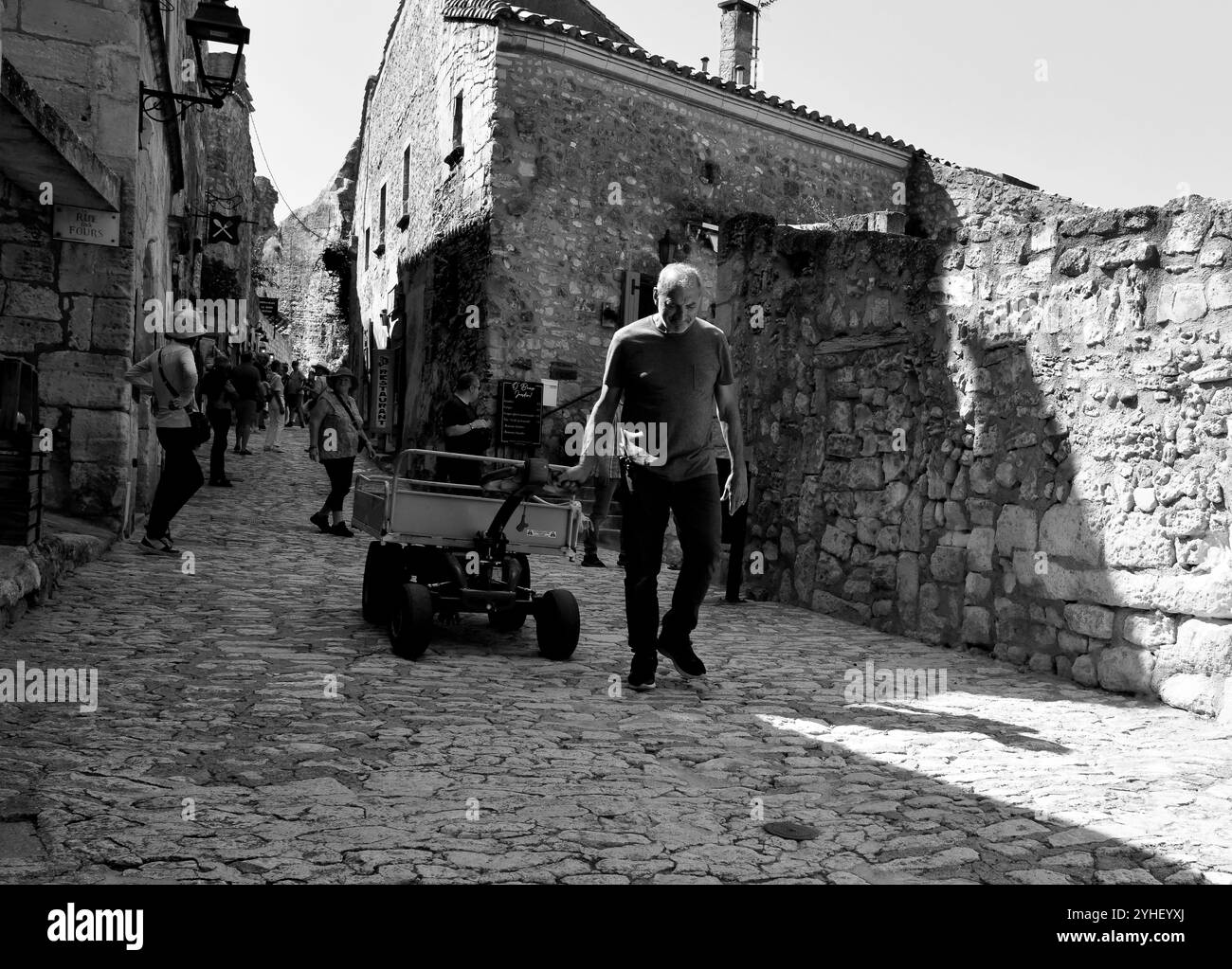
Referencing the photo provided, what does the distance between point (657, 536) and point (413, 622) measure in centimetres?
124

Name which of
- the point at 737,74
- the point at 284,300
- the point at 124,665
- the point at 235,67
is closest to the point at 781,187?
the point at 737,74

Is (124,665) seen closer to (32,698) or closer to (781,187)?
(32,698)

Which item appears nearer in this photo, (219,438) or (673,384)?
(673,384)

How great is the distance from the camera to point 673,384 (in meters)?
4.73

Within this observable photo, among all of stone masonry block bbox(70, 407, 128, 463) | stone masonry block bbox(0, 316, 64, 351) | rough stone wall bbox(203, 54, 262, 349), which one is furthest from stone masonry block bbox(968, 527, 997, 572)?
rough stone wall bbox(203, 54, 262, 349)

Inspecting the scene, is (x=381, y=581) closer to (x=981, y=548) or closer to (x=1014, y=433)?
(x=981, y=548)

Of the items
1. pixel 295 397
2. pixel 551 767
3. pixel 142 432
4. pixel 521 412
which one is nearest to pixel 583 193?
pixel 521 412

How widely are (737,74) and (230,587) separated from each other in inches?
717

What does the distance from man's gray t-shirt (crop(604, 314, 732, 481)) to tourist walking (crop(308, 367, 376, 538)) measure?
18.8 feet

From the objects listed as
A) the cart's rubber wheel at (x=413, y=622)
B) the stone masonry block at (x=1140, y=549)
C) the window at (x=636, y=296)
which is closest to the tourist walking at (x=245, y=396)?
the window at (x=636, y=296)

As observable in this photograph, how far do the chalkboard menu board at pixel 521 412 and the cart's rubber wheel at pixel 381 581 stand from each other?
8.21m

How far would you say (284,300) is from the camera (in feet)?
135

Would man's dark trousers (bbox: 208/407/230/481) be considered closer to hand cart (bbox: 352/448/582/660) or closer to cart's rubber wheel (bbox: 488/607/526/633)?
hand cart (bbox: 352/448/582/660)

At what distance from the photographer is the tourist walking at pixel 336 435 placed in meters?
10.2
